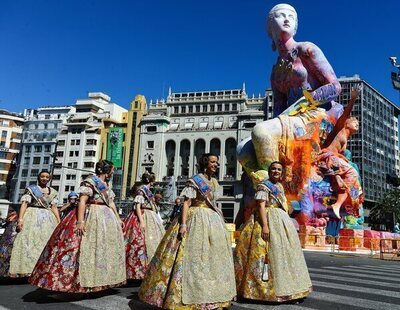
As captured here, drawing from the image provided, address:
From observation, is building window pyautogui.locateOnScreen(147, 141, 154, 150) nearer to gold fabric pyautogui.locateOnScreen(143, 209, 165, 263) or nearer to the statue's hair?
the statue's hair

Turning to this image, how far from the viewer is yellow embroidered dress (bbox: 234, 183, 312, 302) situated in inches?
204

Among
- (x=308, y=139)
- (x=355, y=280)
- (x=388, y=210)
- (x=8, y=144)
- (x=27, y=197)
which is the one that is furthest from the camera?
(x=8, y=144)

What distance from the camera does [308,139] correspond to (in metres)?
22.3

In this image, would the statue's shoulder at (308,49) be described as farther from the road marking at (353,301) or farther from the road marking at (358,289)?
the road marking at (353,301)

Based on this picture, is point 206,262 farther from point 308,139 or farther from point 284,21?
point 284,21

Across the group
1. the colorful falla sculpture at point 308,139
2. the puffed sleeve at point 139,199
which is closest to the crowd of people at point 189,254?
the puffed sleeve at point 139,199

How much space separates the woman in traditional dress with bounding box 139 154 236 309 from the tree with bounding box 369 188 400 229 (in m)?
52.6

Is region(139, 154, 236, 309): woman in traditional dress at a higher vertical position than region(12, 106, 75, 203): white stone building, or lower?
lower

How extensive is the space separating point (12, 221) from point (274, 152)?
15.9 m

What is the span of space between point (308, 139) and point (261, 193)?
689 inches

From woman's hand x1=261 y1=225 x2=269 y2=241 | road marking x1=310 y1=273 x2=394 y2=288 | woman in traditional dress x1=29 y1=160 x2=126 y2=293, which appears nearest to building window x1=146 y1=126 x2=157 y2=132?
road marking x1=310 y1=273 x2=394 y2=288

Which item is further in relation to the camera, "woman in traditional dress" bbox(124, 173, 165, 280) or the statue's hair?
the statue's hair

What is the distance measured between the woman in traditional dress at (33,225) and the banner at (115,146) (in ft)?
218

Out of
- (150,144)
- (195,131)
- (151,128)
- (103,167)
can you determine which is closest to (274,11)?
(103,167)
